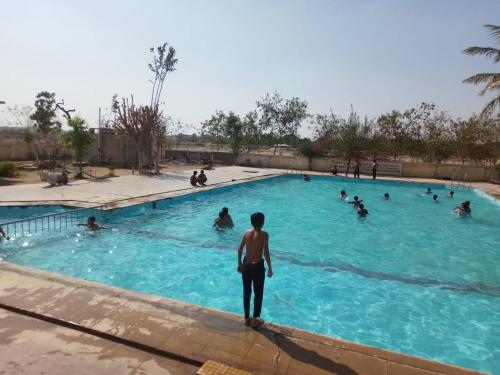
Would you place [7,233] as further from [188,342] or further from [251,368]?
[251,368]

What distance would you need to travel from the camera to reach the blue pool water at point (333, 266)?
6.59 metres

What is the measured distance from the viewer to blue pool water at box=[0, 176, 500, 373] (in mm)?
6586

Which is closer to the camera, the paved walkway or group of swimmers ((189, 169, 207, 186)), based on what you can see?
the paved walkway

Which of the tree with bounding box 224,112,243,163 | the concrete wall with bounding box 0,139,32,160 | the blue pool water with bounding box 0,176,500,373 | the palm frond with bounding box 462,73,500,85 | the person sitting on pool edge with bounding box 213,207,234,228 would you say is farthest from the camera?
the tree with bounding box 224,112,243,163

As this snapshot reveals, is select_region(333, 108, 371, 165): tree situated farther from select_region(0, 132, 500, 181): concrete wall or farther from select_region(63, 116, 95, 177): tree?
select_region(63, 116, 95, 177): tree

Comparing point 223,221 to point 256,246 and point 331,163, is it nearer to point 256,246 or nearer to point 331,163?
point 256,246

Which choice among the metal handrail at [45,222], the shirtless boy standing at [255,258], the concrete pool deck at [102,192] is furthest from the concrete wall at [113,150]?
the shirtless boy standing at [255,258]

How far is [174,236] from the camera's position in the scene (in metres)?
11.4

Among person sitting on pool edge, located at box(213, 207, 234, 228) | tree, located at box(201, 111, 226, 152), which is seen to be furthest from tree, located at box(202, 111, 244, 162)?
person sitting on pool edge, located at box(213, 207, 234, 228)

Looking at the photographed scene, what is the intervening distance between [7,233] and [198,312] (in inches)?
313

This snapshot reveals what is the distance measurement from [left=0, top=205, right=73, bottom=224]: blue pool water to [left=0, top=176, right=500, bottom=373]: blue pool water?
6.46 feet

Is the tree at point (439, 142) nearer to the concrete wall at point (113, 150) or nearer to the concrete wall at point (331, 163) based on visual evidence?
the concrete wall at point (331, 163)

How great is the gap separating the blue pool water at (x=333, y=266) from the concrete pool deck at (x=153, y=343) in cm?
210

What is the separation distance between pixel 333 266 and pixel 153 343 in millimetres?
6206
